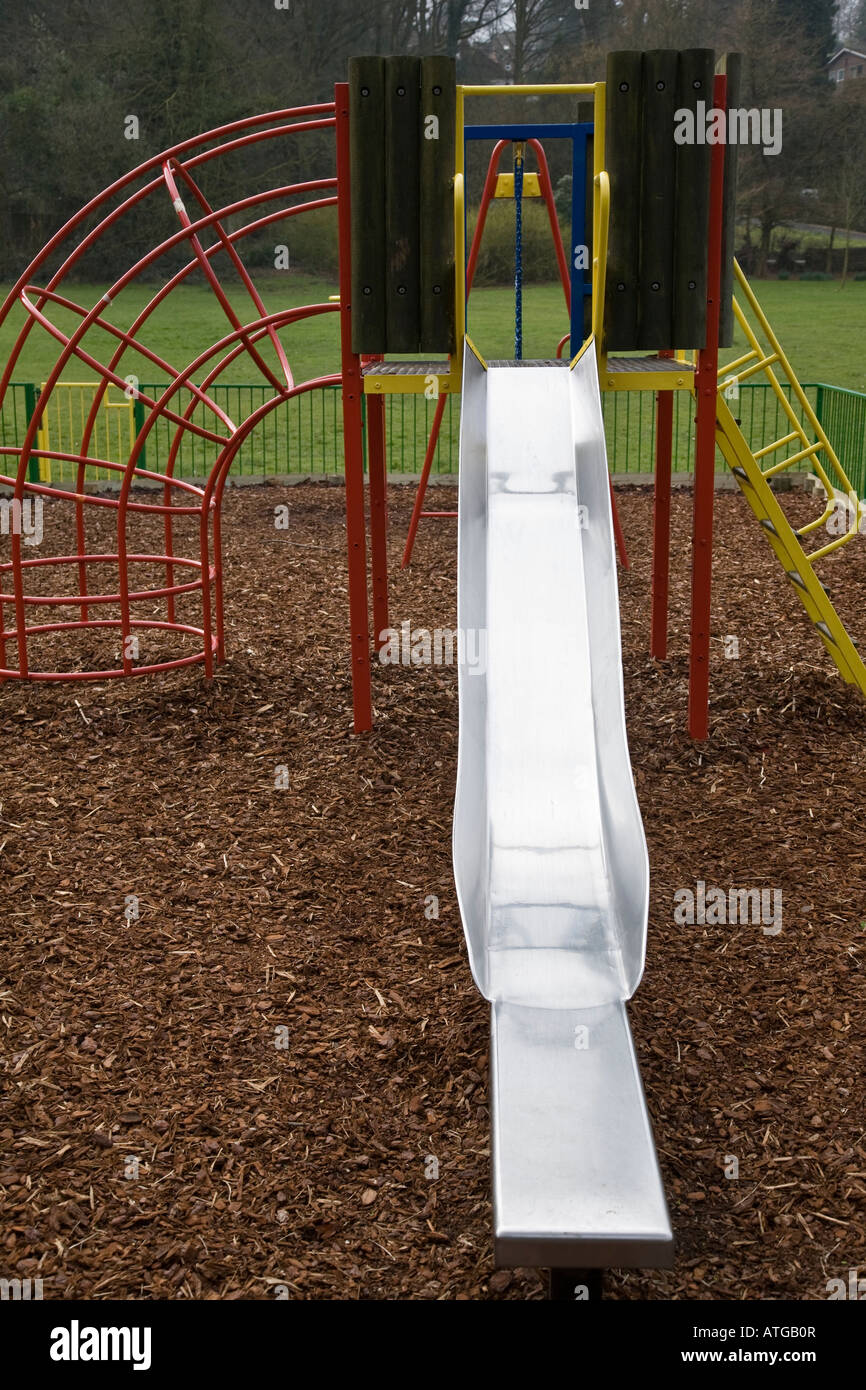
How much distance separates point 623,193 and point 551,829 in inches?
129

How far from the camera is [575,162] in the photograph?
20.3 ft

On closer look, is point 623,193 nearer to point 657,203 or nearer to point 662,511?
point 657,203

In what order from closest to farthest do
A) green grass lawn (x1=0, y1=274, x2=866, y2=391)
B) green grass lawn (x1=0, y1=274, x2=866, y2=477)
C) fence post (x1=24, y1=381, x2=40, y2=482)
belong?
fence post (x1=24, y1=381, x2=40, y2=482) → green grass lawn (x1=0, y1=274, x2=866, y2=477) → green grass lawn (x1=0, y1=274, x2=866, y2=391)

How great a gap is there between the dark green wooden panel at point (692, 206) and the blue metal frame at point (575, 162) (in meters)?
0.49

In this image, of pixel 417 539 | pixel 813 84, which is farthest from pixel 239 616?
pixel 813 84

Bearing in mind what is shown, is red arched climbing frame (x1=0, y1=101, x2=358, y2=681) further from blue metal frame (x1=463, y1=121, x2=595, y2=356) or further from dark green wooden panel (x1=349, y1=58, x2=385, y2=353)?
blue metal frame (x1=463, y1=121, x2=595, y2=356)

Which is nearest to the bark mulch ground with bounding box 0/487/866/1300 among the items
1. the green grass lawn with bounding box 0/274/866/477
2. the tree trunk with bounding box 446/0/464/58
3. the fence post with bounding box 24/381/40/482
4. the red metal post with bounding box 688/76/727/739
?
the red metal post with bounding box 688/76/727/739

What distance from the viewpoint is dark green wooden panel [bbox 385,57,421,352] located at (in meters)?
5.72

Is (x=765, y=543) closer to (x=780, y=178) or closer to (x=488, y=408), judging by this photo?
(x=488, y=408)

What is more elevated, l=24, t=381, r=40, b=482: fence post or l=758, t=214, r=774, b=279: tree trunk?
l=758, t=214, r=774, b=279: tree trunk

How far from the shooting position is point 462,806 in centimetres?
405

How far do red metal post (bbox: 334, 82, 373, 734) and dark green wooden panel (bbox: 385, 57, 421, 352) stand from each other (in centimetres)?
21
